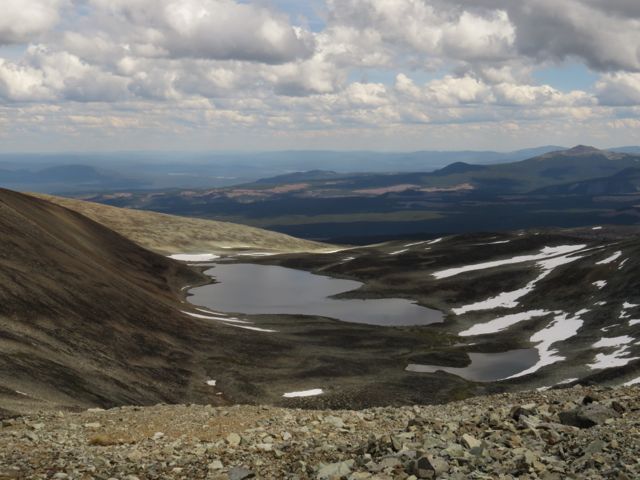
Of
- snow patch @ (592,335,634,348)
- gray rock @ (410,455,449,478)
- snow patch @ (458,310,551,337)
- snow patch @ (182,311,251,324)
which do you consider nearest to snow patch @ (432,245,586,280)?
snow patch @ (458,310,551,337)

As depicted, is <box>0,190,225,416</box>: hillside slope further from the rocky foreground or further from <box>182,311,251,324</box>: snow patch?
the rocky foreground

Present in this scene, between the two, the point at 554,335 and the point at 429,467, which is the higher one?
the point at 429,467

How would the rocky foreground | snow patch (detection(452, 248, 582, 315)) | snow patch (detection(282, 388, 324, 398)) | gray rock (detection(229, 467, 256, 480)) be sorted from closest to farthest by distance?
1. the rocky foreground
2. gray rock (detection(229, 467, 256, 480))
3. snow patch (detection(282, 388, 324, 398))
4. snow patch (detection(452, 248, 582, 315))

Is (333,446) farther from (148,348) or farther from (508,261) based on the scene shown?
(508,261)

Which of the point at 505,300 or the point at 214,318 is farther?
the point at 505,300

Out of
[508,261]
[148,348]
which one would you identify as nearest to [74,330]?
[148,348]
